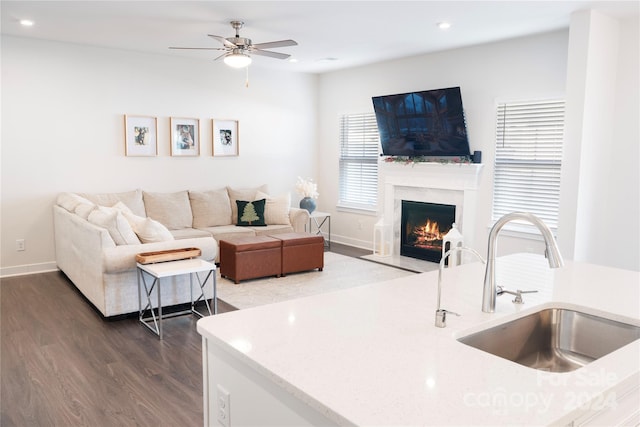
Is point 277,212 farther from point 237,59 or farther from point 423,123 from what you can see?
point 237,59

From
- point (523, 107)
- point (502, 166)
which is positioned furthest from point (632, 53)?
point (502, 166)

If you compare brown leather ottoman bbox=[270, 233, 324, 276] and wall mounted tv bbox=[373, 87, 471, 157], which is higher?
wall mounted tv bbox=[373, 87, 471, 157]

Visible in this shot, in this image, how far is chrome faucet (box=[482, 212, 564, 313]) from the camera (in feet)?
5.00

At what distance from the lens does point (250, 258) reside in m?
5.59

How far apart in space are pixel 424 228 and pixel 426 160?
36.1 inches

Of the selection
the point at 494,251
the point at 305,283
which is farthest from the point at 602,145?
the point at 494,251

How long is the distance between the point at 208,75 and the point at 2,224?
319 centimetres

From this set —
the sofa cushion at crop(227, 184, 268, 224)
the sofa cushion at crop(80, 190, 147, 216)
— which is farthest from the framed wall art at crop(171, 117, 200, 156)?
the sofa cushion at crop(80, 190, 147, 216)

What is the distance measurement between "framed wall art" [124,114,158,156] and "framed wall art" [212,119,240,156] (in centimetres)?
87

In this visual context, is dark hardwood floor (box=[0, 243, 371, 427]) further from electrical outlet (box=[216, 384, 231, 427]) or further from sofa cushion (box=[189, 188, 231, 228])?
sofa cushion (box=[189, 188, 231, 228])

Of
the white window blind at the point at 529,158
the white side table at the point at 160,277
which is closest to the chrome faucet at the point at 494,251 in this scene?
the white side table at the point at 160,277

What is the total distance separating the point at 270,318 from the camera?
173cm

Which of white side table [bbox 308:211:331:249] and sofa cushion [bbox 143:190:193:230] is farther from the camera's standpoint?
white side table [bbox 308:211:331:249]

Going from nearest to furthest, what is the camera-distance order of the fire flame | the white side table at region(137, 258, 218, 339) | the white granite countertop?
the white granite countertop, the white side table at region(137, 258, 218, 339), the fire flame
